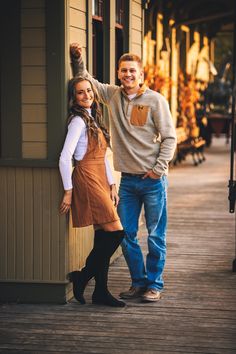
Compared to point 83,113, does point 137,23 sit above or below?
above

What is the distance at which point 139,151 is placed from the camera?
5.98 meters

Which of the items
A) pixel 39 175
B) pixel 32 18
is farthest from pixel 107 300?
pixel 32 18

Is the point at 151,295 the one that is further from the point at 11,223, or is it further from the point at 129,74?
the point at 129,74

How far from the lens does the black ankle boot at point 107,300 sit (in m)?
5.95

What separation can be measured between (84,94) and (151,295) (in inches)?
62.8

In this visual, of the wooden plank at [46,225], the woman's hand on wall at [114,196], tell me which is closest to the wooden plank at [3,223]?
the wooden plank at [46,225]

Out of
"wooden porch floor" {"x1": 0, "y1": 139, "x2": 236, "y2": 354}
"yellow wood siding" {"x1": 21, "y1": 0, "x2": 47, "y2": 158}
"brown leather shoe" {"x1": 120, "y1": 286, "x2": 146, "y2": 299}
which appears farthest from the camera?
"brown leather shoe" {"x1": 120, "y1": 286, "x2": 146, "y2": 299}

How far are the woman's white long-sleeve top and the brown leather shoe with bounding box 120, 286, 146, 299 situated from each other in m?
1.04

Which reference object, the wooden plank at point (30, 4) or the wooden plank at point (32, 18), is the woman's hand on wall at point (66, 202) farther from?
the wooden plank at point (30, 4)

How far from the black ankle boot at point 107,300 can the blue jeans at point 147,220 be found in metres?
0.34

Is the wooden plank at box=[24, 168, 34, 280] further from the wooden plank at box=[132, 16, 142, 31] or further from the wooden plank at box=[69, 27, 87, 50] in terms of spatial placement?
the wooden plank at box=[132, 16, 142, 31]

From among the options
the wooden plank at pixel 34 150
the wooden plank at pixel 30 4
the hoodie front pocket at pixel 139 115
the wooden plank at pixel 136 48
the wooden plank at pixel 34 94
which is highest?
the wooden plank at pixel 30 4

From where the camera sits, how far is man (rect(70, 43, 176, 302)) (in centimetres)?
593

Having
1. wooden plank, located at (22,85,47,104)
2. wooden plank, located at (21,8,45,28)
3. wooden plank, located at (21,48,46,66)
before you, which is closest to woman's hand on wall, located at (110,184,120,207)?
wooden plank, located at (22,85,47,104)
